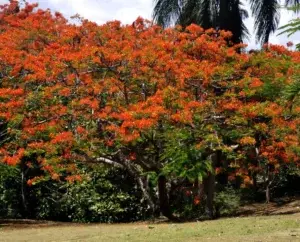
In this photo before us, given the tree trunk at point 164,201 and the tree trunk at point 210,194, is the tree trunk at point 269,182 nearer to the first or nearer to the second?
the tree trunk at point 210,194

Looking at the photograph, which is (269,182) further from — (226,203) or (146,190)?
(146,190)

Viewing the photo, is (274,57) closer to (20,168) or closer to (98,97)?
(98,97)

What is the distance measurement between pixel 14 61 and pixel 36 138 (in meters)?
2.90

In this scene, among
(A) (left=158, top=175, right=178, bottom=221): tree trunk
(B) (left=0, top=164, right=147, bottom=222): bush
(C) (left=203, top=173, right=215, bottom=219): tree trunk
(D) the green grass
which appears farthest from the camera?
(B) (left=0, top=164, right=147, bottom=222): bush

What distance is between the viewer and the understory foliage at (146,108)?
45.0 ft

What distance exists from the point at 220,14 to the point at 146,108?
20.1 ft

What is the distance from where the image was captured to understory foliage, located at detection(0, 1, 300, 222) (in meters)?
13.7

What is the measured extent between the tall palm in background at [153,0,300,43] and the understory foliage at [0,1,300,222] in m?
1.32

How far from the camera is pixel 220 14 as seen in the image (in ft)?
59.8

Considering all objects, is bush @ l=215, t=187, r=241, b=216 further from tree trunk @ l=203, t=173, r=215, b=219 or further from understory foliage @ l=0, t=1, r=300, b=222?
tree trunk @ l=203, t=173, r=215, b=219

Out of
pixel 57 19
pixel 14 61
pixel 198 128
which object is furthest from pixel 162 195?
pixel 57 19

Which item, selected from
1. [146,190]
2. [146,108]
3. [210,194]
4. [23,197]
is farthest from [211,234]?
[23,197]

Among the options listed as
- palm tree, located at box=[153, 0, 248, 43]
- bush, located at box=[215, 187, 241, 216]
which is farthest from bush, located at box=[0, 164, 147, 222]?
palm tree, located at box=[153, 0, 248, 43]

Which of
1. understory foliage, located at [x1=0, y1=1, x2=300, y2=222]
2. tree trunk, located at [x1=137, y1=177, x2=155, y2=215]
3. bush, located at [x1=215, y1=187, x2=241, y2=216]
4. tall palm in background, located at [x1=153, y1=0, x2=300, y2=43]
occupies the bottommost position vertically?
bush, located at [x1=215, y1=187, x2=241, y2=216]
